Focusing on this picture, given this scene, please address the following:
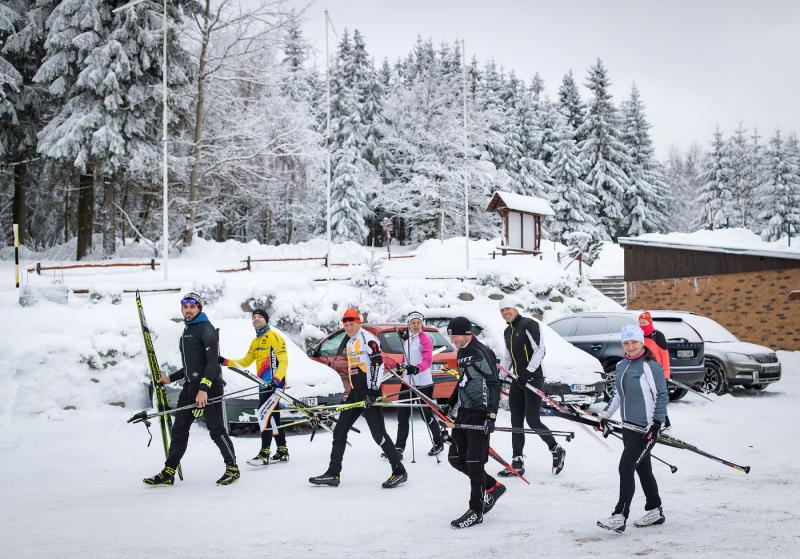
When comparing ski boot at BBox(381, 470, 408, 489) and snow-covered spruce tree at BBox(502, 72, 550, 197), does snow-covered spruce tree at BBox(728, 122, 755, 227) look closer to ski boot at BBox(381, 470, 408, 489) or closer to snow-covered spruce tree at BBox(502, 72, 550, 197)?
snow-covered spruce tree at BBox(502, 72, 550, 197)

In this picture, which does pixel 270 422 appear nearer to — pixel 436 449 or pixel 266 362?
pixel 266 362

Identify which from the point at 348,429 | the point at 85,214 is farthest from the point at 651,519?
the point at 85,214

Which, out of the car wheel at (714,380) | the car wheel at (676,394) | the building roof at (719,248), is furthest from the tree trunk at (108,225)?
the car wheel at (714,380)

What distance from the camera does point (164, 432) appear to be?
7.58m

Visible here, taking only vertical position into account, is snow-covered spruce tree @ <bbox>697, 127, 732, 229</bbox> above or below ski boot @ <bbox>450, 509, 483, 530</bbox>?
above

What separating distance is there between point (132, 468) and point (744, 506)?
6588 millimetres

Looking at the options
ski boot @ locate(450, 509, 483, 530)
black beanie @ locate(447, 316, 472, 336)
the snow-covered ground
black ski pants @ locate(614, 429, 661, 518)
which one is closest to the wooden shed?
the snow-covered ground

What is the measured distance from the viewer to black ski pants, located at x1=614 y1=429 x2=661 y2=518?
5449mm

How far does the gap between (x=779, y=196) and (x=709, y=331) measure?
43982mm

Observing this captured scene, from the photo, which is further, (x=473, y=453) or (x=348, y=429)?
(x=348, y=429)

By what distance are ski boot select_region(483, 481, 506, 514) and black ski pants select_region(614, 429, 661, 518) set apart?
102 cm

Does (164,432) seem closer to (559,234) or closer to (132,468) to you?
(132,468)

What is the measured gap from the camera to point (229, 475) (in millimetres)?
7289

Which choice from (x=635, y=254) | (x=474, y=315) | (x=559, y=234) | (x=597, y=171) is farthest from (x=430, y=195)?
(x=474, y=315)
